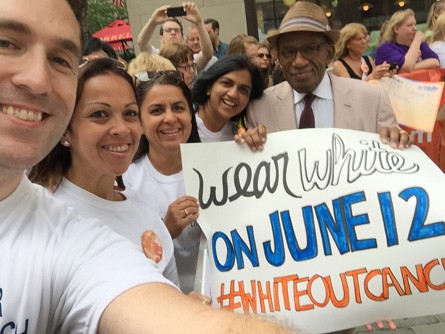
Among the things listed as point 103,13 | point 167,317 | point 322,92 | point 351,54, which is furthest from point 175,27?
point 103,13

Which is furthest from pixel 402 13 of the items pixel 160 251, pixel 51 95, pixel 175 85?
pixel 51 95

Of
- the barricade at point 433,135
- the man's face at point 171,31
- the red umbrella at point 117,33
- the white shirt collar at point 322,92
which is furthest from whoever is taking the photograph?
the red umbrella at point 117,33

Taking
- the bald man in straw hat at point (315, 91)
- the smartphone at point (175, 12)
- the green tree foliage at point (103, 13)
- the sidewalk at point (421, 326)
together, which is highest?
the green tree foliage at point (103, 13)

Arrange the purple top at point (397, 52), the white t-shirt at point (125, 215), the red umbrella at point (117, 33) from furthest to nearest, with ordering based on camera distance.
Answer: the red umbrella at point (117, 33) → the purple top at point (397, 52) → the white t-shirt at point (125, 215)

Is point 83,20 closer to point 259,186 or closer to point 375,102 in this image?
point 259,186

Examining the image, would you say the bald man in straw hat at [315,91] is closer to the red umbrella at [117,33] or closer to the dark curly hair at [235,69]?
the dark curly hair at [235,69]

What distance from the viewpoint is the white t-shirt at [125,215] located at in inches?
69.9

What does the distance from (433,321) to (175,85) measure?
7.66 ft

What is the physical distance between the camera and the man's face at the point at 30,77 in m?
1.15

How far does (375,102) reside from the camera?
2.46 m

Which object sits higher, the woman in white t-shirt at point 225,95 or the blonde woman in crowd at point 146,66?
the blonde woman in crowd at point 146,66

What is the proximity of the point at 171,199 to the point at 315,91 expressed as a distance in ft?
3.24

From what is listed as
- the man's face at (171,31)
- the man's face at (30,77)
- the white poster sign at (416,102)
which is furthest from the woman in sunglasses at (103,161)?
the man's face at (171,31)

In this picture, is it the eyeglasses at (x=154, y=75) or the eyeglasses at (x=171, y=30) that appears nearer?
the eyeglasses at (x=154, y=75)
